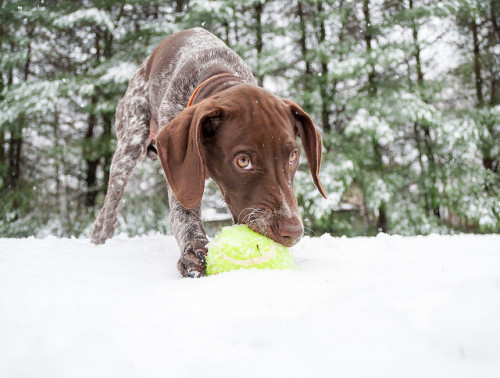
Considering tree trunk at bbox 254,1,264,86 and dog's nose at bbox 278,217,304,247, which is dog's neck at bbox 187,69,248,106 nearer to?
dog's nose at bbox 278,217,304,247

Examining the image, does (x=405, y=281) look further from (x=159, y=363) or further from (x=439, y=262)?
(x=159, y=363)

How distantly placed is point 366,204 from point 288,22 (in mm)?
3851

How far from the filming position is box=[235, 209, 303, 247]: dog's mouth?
1.93 meters

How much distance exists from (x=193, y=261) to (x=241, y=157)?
0.59 meters

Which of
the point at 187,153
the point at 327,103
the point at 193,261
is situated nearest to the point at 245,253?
the point at 193,261

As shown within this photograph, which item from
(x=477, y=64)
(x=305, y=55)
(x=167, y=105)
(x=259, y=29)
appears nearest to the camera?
(x=167, y=105)

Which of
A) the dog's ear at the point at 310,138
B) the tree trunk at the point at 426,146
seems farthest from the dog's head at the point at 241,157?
the tree trunk at the point at 426,146

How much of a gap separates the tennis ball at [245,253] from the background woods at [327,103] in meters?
4.32

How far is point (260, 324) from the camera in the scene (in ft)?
3.89

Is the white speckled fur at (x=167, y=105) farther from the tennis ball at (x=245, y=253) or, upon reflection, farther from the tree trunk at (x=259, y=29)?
the tree trunk at (x=259, y=29)

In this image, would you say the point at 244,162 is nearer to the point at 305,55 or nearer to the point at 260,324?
the point at 260,324

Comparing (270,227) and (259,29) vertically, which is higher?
(259,29)

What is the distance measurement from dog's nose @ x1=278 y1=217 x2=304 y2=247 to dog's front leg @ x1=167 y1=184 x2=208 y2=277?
450 millimetres

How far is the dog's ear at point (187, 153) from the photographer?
2141 millimetres
